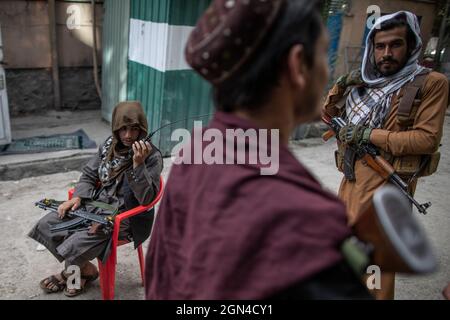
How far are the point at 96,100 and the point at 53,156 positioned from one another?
210 cm

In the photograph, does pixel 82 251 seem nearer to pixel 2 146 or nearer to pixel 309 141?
pixel 2 146

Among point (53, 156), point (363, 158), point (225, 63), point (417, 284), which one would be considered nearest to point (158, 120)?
point (53, 156)

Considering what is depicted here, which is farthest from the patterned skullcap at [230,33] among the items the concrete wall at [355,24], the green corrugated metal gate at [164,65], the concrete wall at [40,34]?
the concrete wall at [355,24]

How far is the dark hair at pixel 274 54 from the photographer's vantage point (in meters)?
0.85

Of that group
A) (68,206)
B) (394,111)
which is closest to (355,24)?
(394,111)

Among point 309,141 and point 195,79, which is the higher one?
point 195,79

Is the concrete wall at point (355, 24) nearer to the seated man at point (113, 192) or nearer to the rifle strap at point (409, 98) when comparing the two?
the rifle strap at point (409, 98)

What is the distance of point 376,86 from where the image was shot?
8.05ft

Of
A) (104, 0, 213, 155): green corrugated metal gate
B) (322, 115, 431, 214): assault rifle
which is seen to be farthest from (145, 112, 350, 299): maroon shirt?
(104, 0, 213, 155): green corrugated metal gate

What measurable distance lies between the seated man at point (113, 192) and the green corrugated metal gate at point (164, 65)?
6.90ft

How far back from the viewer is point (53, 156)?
466 cm

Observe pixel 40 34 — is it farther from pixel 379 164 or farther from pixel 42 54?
pixel 379 164

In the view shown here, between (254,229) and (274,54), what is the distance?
1.22 feet

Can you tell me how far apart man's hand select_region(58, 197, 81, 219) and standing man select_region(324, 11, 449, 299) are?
175 cm
